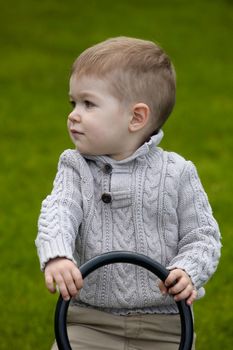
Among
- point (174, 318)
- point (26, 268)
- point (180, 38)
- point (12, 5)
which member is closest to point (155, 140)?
point (174, 318)

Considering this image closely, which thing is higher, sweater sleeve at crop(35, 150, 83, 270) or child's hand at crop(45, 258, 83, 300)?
sweater sleeve at crop(35, 150, 83, 270)

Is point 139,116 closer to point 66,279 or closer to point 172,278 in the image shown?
point 172,278

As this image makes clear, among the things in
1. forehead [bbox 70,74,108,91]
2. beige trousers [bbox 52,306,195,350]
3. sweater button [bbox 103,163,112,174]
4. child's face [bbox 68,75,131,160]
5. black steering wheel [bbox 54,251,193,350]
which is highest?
forehead [bbox 70,74,108,91]

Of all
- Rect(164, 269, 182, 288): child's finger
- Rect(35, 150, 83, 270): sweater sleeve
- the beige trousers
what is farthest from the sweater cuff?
the beige trousers

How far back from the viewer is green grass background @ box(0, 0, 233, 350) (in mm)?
5910

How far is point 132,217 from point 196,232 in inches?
9.0

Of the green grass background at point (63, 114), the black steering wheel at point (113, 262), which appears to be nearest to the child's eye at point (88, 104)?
the black steering wheel at point (113, 262)

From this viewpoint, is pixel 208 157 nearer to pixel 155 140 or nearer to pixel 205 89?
pixel 205 89

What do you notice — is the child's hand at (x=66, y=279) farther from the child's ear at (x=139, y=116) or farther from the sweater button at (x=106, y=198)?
the child's ear at (x=139, y=116)

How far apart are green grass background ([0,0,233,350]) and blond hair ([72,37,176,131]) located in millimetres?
2307

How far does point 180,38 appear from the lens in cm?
1655

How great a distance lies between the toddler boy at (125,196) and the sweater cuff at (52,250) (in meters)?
0.18

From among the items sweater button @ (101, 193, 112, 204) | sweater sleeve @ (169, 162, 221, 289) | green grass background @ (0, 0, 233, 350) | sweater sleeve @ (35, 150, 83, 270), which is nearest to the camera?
sweater sleeve @ (35, 150, 83, 270)

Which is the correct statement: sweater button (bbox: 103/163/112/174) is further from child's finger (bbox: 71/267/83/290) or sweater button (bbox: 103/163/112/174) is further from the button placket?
child's finger (bbox: 71/267/83/290)
